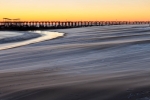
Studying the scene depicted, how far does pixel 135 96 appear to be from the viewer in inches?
164

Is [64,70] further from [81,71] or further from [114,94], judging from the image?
[114,94]

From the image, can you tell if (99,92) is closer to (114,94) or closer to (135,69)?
(114,94)

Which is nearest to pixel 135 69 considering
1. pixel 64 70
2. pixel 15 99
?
pixel 64 70

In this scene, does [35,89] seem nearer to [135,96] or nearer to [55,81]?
[55,81]

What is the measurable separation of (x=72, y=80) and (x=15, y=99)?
152 centimetres

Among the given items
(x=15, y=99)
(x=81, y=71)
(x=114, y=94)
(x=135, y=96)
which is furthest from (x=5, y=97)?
(x=81, y=71)

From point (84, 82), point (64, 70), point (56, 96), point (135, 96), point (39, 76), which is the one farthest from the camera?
point (64, 70)

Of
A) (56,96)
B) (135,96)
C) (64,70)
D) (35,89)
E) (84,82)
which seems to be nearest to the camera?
(135,96)

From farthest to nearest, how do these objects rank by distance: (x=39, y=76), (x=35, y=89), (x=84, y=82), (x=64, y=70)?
(x=64, y=70)
(x=39, y=76)
(x=84, y=82)
(x=35, y=89)

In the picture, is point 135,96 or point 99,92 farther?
point 99,92

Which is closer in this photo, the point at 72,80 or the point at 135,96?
the point at 135,96

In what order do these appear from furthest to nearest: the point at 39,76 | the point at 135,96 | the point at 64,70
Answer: the point at 64,70
the point at 39,76
the point at 135,96

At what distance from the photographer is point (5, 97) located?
4586 mm

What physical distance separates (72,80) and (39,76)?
1.01 metres
